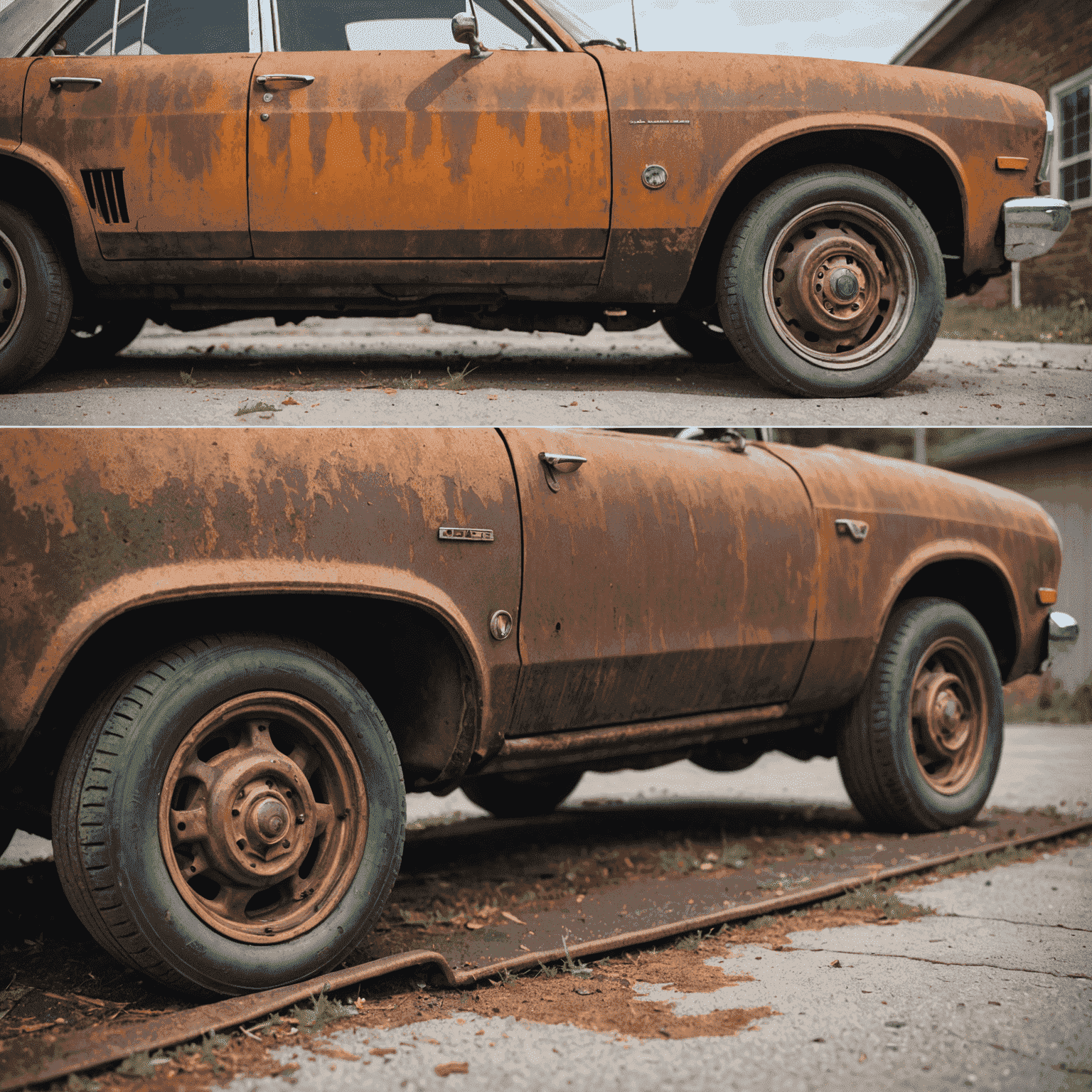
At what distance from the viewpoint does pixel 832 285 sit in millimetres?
3246

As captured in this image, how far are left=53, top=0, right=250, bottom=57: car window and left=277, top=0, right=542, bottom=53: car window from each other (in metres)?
0.15

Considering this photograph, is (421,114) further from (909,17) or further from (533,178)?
(909,17)

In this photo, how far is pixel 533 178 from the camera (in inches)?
123

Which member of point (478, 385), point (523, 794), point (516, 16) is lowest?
point (523, 794)

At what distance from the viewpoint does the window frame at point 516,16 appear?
3.01 m

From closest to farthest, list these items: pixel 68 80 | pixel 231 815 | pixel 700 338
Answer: pixel 231 815 < pixel 68 80 < pixel 700 338

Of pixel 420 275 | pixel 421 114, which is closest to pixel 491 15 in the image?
pixel 421 114

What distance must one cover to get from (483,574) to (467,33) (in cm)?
164

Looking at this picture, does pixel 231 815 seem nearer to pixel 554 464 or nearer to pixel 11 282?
pixel 554 464

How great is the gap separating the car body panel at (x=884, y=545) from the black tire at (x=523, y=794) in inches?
63.9

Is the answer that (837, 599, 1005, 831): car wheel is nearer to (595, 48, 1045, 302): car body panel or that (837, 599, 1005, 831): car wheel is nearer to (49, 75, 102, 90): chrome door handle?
(595, 48, 1045, 302): car body panel

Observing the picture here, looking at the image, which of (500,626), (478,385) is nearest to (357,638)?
(500,626)

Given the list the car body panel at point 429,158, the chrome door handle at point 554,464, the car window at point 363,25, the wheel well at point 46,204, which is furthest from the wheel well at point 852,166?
the wheel well at point 46,204

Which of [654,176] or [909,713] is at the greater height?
[654,176]
